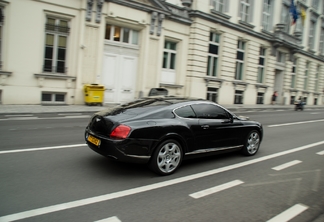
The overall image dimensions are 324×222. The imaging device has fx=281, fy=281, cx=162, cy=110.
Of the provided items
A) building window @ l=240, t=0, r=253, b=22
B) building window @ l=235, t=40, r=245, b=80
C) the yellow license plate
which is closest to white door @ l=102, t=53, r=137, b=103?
building window @ l=235, t=40, r=245, b=80

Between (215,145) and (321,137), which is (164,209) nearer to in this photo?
(215,145)

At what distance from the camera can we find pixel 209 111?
19.8 feet

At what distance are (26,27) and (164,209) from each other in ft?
44.5

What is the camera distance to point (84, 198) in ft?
12.9

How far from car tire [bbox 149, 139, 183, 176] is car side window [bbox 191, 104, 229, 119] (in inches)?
36.5

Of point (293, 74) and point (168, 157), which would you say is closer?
point (168, 157)

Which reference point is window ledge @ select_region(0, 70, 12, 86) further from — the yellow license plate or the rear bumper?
the rear bumper

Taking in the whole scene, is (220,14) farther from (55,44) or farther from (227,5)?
(55,44)

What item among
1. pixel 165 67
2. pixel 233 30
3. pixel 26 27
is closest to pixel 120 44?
pixel 165 67

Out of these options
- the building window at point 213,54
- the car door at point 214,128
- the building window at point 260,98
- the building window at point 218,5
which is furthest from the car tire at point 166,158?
the building window at point 260,98

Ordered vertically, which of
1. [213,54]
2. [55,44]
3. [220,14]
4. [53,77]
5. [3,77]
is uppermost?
[220,14]

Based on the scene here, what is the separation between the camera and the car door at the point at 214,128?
18.7 ft

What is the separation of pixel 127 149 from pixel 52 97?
12032 millimetres

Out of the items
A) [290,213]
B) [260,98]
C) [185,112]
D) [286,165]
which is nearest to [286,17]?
[260,98]
